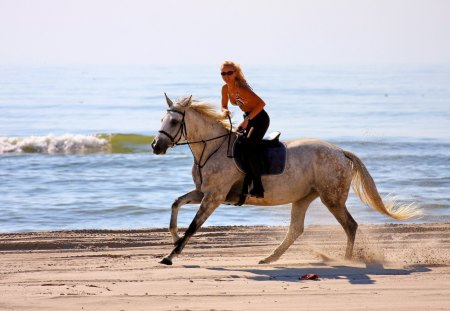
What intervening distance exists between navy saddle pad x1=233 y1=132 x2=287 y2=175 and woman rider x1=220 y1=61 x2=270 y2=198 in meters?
0.06

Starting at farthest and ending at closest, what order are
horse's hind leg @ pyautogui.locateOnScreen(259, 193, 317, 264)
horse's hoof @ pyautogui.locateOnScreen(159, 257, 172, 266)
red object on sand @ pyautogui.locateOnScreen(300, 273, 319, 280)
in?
horse's hind leg @ pyautogui.locateOnScreen(259, 193, 317, 264)
horse's hoof @ pyautogui.locateOnScreen(159, 257, 172, 266)
red object on sand @ pyautogui.locateOnScreen(300, 273, 319, 280)

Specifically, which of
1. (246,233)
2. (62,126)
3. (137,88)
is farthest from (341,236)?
(137,88)

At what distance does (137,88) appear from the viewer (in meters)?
74.9

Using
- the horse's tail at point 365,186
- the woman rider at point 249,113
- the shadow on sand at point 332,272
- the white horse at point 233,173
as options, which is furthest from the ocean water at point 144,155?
the shadow on sand at point 332,272

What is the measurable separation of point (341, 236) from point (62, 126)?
92.3ft

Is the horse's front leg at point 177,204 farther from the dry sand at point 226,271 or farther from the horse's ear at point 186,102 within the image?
the horse's ear at point 186,102

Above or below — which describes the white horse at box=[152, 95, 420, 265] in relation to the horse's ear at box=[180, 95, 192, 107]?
below

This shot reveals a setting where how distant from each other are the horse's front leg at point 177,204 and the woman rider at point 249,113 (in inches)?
23.4

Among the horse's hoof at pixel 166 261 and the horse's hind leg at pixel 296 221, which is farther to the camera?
the horse's hind leg at pixel 296 221

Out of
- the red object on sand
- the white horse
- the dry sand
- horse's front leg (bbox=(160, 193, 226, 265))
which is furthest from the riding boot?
the red object on sand

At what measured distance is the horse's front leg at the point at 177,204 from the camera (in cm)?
1069

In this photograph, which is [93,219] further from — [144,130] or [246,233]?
[144,130]

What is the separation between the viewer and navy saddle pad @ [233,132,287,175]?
10.8 metres

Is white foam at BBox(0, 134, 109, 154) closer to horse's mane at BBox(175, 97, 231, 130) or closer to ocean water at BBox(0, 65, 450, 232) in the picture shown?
ocean water at BBox(0, 65, 450, 232)
